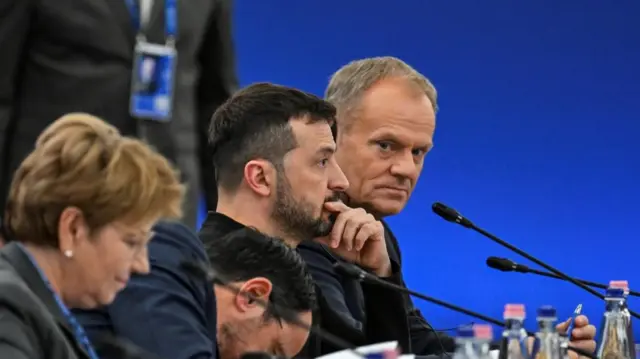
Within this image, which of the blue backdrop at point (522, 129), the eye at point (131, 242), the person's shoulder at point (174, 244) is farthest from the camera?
the blue backdrop at point (522, 129)

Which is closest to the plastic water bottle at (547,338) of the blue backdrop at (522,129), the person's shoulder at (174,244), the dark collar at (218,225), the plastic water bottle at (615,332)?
the plastic water bottle at (615,332)

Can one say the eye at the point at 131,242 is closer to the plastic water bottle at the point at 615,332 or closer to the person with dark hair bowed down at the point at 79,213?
the person with dark hair bowed down at the point at 79,213

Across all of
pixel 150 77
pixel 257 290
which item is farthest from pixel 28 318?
pixel 150 77

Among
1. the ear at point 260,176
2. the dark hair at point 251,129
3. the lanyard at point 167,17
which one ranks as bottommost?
the ear at point 260,176

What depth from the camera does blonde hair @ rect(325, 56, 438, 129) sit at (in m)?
2.70

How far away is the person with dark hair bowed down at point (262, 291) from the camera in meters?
1.88

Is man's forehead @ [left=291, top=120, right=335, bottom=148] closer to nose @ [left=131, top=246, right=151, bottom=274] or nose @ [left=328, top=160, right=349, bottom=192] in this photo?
nose @ [left=328, top=160, right=349, bottom=192]

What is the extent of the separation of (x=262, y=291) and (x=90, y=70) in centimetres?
47

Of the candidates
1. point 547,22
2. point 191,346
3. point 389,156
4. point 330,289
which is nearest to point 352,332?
point 330,289

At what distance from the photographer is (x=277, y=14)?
13.6ft

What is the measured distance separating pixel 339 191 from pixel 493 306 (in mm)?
1977

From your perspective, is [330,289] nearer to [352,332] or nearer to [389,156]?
[352,332]

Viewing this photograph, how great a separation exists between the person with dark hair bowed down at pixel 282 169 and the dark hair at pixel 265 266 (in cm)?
20

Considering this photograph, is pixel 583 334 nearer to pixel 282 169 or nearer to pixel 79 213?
pixel 282 169
